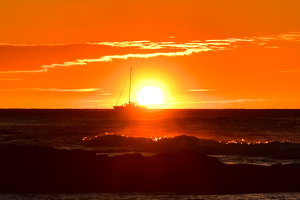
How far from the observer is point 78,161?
90.1 feet

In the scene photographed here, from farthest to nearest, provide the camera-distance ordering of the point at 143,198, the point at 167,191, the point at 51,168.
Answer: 1. the point at 51,168
2. the point at 167,191
3. the point at 143,198

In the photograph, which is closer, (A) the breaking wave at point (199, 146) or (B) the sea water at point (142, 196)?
(B) the sea water at point (142, 196)

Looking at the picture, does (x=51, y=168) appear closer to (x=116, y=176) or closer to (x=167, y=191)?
(x=116, y=176)

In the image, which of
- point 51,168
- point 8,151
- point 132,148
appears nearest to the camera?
point 51,168

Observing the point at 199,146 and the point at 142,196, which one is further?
the point at 199,146

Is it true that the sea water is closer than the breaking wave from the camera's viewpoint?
Yes

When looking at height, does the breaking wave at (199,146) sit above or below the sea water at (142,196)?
above

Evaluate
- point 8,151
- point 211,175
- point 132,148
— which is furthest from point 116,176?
point 132,148

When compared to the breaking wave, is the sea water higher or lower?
lower

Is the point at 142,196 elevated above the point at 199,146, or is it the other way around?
the point at 199,146

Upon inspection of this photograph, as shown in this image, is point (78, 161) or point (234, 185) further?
point (78, 161)

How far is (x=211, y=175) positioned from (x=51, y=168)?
29.9 feet

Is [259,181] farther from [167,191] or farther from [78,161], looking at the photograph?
[78,161]

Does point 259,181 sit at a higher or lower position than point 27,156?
lower
